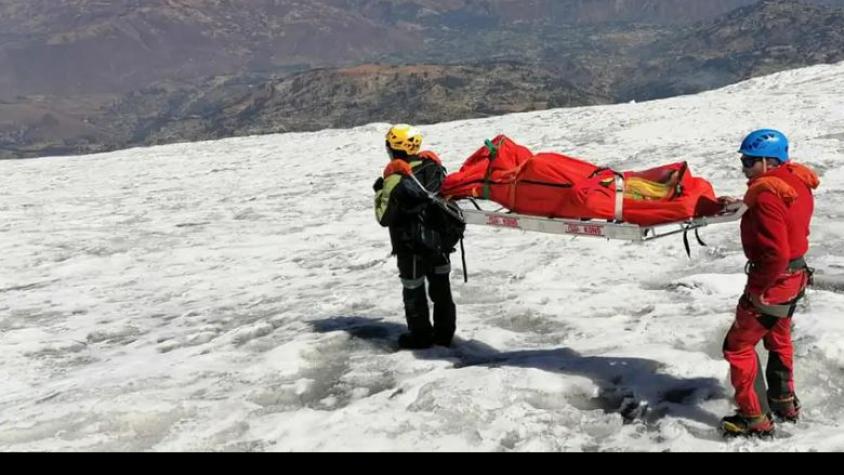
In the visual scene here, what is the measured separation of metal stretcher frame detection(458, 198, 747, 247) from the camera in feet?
17.2

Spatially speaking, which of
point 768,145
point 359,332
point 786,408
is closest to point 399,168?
point 359,332

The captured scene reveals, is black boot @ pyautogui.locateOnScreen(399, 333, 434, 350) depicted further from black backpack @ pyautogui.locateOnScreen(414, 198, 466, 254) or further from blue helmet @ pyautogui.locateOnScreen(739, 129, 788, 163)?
blue helmet @ pyautogui.locateOnScreen(739, 129, 788, 163)

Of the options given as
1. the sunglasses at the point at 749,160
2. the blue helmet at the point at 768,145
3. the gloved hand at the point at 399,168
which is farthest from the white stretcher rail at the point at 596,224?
the gloved hand at the point at 399,168

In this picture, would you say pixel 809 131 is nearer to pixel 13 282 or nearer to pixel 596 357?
pixel 596 357

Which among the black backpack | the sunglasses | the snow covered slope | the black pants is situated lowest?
the snow covered slope

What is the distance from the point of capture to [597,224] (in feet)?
18.7

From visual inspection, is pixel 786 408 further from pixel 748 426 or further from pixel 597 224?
pixel 597 224

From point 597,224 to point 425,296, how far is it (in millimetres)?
2191

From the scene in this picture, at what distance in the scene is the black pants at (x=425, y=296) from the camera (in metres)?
7.08

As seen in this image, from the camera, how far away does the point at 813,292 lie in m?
7.54

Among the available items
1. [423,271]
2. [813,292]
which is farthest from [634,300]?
[423,271]

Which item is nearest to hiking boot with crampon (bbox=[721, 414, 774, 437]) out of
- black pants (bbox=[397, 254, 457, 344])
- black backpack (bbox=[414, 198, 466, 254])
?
black backpack (bbox=[414, 198, 466, 254])

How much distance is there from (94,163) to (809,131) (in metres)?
24.3

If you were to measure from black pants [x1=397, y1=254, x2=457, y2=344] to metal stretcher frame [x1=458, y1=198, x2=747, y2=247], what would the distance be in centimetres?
80
